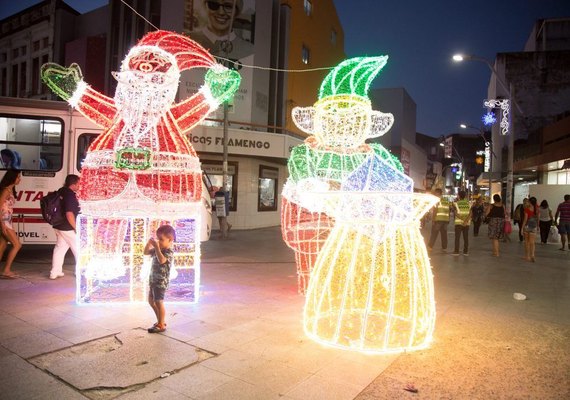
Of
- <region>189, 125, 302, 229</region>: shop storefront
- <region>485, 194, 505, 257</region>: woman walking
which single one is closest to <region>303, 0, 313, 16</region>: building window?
<region>189, 125, 302, 229</region>: shop storefront

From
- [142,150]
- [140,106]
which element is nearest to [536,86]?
[140,106]

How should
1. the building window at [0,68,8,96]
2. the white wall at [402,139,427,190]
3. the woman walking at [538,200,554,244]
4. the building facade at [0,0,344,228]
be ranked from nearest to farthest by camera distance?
the woman walking at [538,200,554,244], the building facade at [0,0,344,228], the building window at [0,68,8,96], the white wall at [402,139,427,190]

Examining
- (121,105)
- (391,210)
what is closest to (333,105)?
(391,210)

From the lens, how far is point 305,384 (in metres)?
3.73

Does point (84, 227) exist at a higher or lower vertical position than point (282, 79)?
lower

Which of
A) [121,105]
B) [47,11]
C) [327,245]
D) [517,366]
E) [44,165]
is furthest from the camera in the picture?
[47,11]

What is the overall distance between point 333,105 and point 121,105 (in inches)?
108

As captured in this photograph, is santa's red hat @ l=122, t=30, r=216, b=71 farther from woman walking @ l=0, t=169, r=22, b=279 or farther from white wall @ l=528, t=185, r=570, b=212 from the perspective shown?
white wall @ l=528, t=185, r=570, b=212

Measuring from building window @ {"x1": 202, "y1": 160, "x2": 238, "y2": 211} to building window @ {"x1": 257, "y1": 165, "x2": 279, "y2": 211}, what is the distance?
4.30 ft

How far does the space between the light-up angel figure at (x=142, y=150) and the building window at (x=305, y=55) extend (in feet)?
57.3

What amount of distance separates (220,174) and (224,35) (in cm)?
550

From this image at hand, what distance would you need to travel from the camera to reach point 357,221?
4.41m

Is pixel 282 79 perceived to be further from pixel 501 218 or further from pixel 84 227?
pixel 84 227

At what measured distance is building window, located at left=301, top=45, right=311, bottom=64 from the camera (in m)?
23.3
